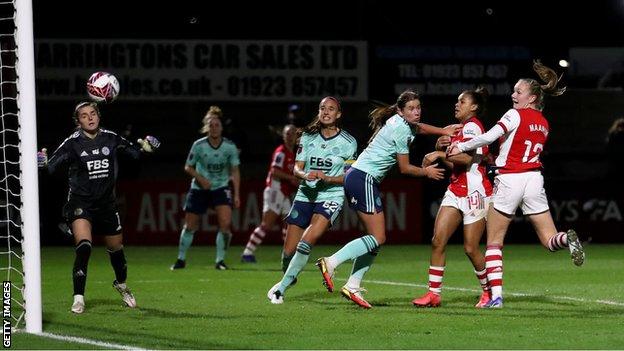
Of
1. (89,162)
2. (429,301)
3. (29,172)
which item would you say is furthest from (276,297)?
(29,172)

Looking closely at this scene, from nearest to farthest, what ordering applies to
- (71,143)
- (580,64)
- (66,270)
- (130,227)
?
(71,143)
(66,270)
(130,227)
(580,64)

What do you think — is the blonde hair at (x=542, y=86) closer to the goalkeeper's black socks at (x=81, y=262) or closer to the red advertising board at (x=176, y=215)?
the goalkeeper's black socks at (x=81, y=262)

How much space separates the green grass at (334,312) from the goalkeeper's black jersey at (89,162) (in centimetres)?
111

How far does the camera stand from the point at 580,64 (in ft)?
92.5

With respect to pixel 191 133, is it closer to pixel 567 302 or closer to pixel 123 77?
pixel 123 77

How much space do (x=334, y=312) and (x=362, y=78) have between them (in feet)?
48.9

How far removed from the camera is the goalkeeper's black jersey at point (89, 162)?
12039 mm

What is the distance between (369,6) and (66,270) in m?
11.3

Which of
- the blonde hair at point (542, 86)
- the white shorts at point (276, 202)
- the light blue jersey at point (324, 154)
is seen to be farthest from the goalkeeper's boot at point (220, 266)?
the blonde hair at point (542, 86)

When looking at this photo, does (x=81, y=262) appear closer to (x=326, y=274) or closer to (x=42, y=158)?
(x=42, y=158)

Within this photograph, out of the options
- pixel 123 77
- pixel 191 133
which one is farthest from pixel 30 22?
pixel 191 133

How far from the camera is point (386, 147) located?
12398 millimetres

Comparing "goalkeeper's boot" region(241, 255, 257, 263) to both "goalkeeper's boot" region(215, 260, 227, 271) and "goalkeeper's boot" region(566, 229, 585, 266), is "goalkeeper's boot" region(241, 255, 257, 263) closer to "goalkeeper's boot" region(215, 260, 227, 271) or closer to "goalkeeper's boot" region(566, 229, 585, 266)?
"goalkeeper's boot" region(215, 260, 227, 271)

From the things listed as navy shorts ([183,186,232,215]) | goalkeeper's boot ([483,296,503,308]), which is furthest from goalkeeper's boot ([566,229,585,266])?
navy shorts ([183,186,232,215])
